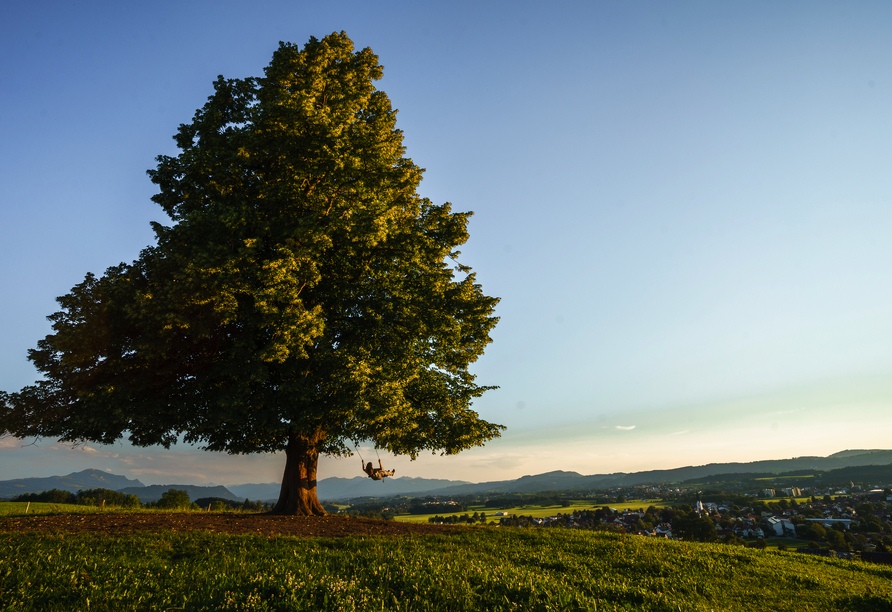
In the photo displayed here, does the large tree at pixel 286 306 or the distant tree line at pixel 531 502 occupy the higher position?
the large tree at pixel 286 306

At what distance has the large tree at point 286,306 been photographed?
52.3ft

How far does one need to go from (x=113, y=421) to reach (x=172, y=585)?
11961 mm

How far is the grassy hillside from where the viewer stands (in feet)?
20.4

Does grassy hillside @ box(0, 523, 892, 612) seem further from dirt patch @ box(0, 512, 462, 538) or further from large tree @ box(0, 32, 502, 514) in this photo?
large tree @ box(0, 32, 502, 514)

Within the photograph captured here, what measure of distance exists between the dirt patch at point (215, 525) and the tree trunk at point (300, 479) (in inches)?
101

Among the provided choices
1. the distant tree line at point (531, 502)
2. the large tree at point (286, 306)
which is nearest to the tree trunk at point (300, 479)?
the large tree at point (286, 306)

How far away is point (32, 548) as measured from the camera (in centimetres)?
888

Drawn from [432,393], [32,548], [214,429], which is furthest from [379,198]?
[32,548]

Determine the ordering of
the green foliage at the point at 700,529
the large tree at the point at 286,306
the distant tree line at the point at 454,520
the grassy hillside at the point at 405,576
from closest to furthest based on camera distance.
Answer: the grassy hillside at the point at 405,576 < the large tree at the point at 286,306 < the distant tree line at the point at 454,520 < the green foliage at the point at 700,529

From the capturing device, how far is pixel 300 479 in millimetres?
19953

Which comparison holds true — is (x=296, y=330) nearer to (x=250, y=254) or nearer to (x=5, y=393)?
(x=250, y=254)

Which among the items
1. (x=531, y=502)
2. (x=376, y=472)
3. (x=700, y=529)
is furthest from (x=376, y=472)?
(x=531, y=502)

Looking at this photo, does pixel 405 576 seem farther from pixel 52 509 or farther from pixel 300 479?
pixel 52 509

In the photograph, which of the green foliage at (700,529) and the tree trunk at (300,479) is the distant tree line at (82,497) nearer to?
the tree trunk at (300,479)
